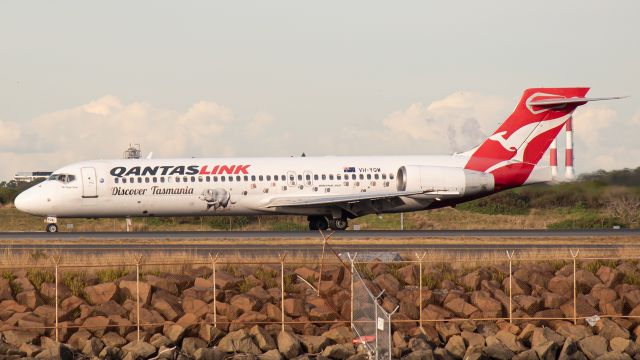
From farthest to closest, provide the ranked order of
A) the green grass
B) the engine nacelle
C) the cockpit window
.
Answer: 1. the engine nacelle
2. the cockpit window
3. the green grass

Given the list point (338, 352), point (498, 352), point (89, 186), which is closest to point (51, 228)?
point (89, 186)

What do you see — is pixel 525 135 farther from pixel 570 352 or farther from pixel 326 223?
pixel 570 352

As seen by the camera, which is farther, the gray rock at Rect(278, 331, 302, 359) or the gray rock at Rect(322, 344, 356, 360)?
the gray rock at Rect(278, 331, 302, 359)

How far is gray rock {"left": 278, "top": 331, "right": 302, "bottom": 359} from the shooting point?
863 inches

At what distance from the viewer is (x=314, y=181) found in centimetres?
4475

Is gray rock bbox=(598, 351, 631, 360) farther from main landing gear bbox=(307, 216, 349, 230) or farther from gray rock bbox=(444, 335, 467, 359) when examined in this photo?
main landing gear bbox=(307, 216, 349, 230)

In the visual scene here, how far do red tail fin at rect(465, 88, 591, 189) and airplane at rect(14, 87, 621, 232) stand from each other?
0.04 meters

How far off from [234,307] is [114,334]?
281 centimetres

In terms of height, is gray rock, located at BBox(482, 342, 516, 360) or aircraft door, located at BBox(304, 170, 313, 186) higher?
aircraft door, located at BBox(304, 170, 313, 186)

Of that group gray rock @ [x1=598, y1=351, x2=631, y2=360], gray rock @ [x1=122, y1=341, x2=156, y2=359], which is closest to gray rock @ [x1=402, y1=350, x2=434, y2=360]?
gray rock @ [x1=598, y1=351, x2=631, y2=360]

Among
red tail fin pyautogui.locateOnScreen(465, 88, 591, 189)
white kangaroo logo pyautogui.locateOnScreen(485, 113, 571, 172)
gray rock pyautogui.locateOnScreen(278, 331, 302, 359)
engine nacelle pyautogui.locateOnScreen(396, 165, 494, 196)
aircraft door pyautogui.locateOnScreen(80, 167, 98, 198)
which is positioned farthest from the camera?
white kangaroo logo pyautogui.locateOnScreen(485, 113, 571, 172)

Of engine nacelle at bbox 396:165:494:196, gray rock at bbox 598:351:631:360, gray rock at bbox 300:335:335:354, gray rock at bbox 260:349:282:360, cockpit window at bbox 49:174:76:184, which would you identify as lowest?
gray rock at bbox 598:351:631:360

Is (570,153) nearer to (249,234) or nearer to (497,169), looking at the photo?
(497,169)

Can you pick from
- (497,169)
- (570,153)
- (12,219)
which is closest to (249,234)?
(497,169)
